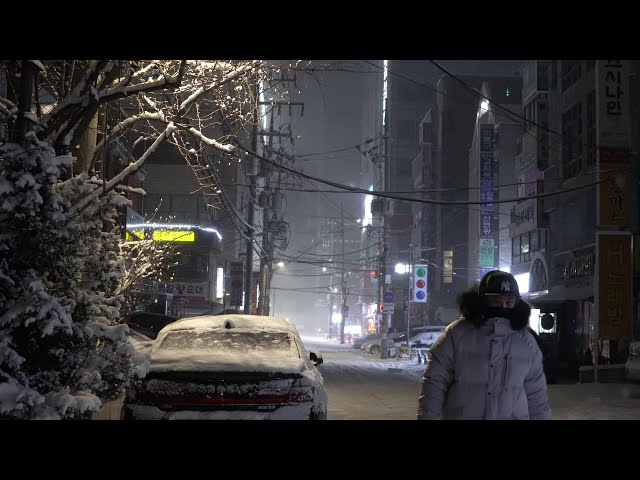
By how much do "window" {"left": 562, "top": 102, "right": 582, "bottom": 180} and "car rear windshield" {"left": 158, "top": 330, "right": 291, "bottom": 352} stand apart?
76.7ft

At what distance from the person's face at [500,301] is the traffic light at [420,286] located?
34.5 metres

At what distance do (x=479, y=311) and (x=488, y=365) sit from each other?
31 cm

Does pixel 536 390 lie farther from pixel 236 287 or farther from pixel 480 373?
pixel 236 287

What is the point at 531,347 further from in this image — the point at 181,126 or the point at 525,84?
the point at 525,84

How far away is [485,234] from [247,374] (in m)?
39.7

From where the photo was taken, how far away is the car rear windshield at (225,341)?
8531mm

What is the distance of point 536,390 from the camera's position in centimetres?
423

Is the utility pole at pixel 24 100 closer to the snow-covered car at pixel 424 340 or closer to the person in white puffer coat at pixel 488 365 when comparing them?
the person in white puffer coat at pixel 488 365

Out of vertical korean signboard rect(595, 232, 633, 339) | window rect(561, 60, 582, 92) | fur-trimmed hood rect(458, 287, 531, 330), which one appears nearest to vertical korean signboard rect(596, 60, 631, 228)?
vertical korean signboard rect(595, 232, 633, 339)

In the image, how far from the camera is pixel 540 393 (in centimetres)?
425

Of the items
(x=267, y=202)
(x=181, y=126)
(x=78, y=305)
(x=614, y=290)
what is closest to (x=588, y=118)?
(x=614, y=290)

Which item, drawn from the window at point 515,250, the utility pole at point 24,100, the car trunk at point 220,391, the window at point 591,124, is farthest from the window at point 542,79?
the utility pole at point 24,100

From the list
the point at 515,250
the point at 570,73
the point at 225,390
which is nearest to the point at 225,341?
the point at 225,390
